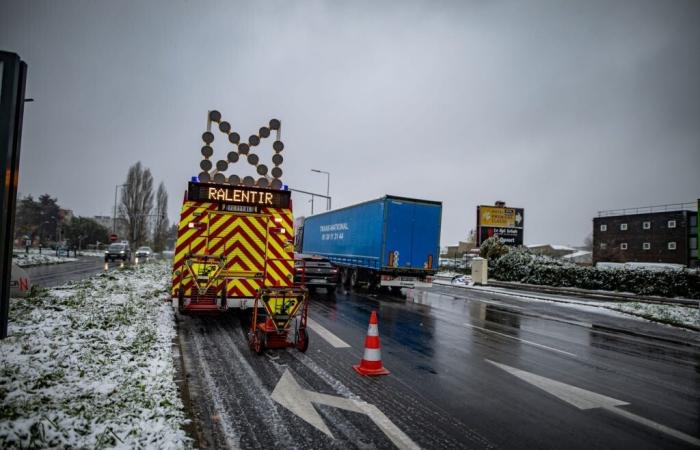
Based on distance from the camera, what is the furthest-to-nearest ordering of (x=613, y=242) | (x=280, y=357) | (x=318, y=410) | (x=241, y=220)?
(x=613, y=242) → (x=241, y=220) → (x=280, y=357) → (x=318, y=410)

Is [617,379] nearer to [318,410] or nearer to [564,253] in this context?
[318,410]

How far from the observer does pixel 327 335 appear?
25.6 feet

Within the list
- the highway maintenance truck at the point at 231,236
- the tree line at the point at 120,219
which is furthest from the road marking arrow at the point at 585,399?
the tree line at the point at 120,219

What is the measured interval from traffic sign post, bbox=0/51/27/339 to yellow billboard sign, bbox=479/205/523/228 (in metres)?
36.3

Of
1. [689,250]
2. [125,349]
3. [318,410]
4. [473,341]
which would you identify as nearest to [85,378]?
[125,349]

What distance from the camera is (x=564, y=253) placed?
87.2 metres

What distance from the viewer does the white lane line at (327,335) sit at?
7.08m

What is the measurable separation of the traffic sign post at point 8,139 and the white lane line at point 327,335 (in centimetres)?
482

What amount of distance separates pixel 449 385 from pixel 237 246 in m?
5.28

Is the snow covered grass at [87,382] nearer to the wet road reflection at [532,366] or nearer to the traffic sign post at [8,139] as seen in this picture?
the traffic sign post at [8,139]

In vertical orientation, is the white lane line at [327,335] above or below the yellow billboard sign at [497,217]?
below

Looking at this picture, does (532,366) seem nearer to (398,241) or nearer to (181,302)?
(181,302)

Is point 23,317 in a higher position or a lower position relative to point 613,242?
lower

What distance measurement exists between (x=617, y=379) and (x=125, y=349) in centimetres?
709
